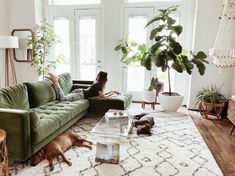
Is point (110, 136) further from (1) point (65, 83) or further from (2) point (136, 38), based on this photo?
(2) point (136, 38)

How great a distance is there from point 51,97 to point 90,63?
2055 mm

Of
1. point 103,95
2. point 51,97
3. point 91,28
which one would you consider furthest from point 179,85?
point 51,97

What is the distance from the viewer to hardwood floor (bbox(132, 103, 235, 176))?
2.57 meters

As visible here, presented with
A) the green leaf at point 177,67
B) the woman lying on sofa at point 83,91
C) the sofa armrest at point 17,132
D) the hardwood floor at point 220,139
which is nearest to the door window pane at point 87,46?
the woman lying on sofa at point 83,91

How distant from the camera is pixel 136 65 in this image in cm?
532

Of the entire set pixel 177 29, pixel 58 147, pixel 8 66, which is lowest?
pixel 58 147

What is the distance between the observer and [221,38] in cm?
424

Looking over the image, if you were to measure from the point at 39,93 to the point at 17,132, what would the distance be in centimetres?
124

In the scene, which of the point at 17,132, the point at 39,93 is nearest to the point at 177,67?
the point at 39,93

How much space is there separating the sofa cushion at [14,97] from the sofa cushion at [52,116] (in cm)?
21

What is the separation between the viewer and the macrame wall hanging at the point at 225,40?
3.91 m

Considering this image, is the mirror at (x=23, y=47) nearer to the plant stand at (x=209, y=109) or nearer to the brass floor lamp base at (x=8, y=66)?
the brass floor lamp base at (x=8, y=66)

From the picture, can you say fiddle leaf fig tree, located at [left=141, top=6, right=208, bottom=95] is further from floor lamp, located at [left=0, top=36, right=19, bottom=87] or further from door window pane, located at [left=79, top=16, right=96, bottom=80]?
floor lamp, located at [left=0, top=36, right=19, bottom=87]

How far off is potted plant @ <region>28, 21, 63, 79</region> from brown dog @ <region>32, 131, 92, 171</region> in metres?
2.93
